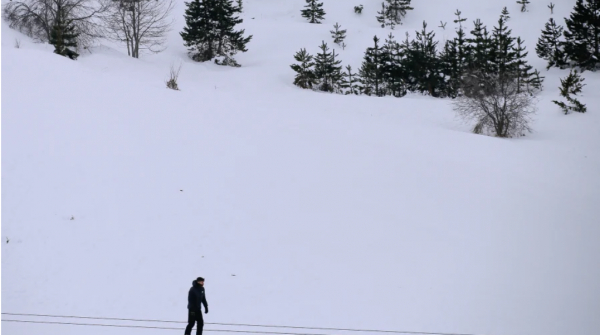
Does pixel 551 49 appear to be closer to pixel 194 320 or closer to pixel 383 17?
pixel 383 17

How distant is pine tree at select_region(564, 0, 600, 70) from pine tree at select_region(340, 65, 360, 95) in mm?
17687

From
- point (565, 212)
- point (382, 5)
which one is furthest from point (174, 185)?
point (382, 5)

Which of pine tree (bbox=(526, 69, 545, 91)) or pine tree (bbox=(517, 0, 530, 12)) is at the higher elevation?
pine tree (bbox=(517, 0, 530, 12))

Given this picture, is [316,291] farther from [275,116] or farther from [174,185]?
[275,116]

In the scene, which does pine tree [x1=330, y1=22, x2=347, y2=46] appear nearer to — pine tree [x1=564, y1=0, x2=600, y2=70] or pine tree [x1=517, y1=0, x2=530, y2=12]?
pine tree [x1=564, y1=0, x2=600, y2=70]

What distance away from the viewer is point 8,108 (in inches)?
570

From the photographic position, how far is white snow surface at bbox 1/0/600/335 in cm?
952

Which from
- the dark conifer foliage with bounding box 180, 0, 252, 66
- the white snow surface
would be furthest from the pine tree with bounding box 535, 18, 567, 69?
the dark conifer foliage with bounding box 180, 0, 252, 66

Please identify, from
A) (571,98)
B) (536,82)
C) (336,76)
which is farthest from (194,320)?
(536,82)

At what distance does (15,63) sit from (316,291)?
53.0ft

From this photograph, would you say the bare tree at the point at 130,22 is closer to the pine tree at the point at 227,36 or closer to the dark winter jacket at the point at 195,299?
the pine tree at the point at 227,36

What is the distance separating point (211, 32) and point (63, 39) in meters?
13.4

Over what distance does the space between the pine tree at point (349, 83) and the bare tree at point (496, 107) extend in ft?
35.3

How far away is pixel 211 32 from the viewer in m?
37.6
